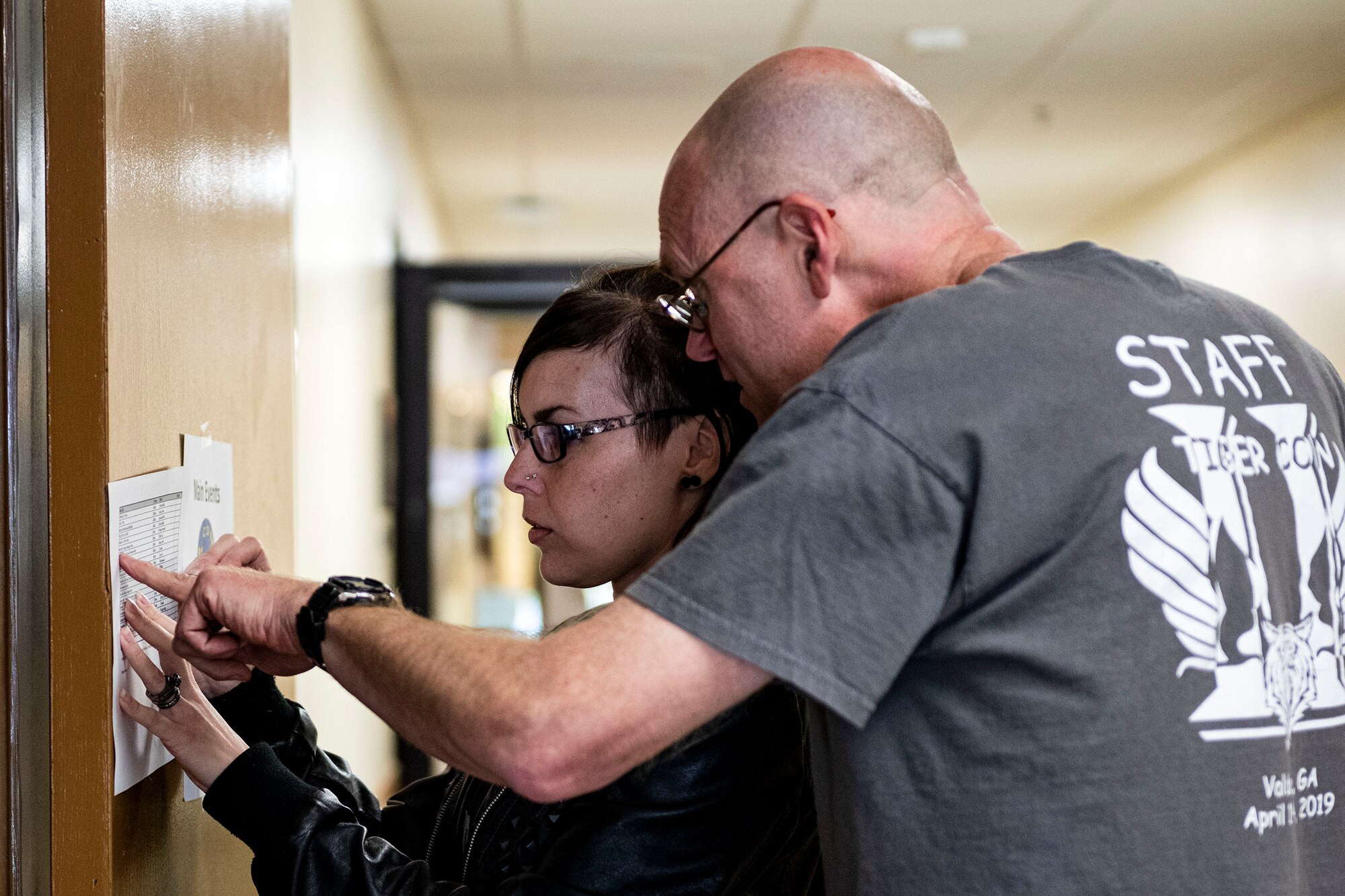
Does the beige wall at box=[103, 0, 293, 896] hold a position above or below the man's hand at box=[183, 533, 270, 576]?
above

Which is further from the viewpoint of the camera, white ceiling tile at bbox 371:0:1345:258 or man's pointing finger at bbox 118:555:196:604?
white ceiling tile at bbox 371:0:1345:258

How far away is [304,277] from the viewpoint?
9.20 feet

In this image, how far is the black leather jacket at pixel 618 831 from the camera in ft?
3.67

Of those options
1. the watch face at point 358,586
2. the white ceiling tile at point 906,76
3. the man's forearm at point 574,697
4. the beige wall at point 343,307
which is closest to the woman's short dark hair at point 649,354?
the watch face at point 358,586

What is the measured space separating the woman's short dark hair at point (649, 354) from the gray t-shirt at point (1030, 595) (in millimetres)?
507

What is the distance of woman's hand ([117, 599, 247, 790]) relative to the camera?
3.42 ft

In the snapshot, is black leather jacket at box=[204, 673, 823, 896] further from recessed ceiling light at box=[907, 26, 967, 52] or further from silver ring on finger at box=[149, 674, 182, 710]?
recessed ceiling light at box=[907, 26, 967, 52]

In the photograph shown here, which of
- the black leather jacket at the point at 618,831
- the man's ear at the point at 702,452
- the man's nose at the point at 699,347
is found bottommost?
the black leather jacket at the point at 618,831

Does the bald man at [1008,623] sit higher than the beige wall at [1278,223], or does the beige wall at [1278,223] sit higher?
the beige wall at [1278,223]

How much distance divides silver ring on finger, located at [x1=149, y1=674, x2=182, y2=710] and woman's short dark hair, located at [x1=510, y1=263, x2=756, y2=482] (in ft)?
1.59

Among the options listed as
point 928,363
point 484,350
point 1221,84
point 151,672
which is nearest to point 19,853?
point 151,672

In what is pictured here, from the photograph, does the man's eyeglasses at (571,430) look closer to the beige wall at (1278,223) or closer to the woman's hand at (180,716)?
the woman's hand at (180,716)

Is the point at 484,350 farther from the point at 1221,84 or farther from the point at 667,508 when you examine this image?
the point at 667,508

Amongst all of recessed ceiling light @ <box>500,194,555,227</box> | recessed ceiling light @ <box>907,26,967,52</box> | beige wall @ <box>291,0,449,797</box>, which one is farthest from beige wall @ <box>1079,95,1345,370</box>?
beige wall @ <box>291,0,449,797</box>
